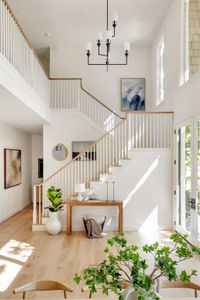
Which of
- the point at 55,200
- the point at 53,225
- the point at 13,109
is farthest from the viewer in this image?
the point at 55,200

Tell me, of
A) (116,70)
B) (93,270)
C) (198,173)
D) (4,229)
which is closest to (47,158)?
(4,229)

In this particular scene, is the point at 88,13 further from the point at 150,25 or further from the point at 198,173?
the point at 198,173

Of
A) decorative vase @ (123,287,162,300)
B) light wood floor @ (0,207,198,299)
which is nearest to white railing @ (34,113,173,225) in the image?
light wood floor @ (0,207,198,299)

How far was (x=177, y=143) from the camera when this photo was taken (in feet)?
22.2

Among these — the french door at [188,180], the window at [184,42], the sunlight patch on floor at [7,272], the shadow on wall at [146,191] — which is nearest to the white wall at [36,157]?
the shadow on wall at [146,191]

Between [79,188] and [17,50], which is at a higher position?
[17,50]

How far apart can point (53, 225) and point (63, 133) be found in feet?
10.4

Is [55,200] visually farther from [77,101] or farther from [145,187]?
[77,101]

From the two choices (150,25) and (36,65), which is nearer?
(36,65)

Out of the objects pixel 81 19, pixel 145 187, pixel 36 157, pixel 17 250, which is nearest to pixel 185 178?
pixel 145 187

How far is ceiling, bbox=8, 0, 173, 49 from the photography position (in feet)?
24.2

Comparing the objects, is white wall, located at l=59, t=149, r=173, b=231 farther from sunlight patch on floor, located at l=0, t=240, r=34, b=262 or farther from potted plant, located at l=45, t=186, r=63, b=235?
sunlight patch on floor, located at l=0, t=240, r=34, b=262

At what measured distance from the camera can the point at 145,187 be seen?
7109mm

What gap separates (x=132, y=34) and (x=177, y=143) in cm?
442
